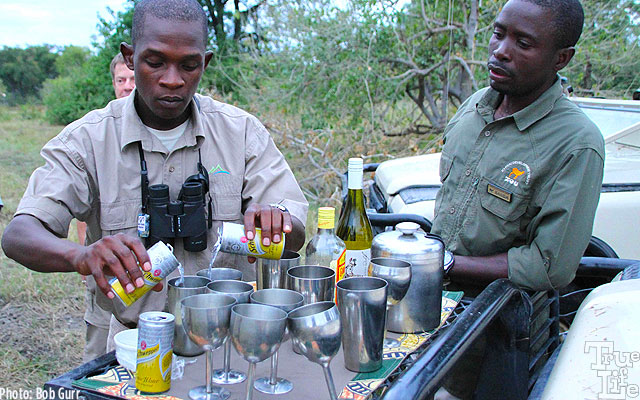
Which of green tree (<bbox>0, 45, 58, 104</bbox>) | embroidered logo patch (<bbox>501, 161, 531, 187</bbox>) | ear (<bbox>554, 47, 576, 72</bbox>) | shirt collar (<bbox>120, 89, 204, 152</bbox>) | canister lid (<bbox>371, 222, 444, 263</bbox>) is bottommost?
canister lid (<bbox>371, 222, 444, 263</bbox>)

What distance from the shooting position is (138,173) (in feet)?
6.76

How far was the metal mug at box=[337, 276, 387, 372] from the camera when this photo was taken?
54.7 inches

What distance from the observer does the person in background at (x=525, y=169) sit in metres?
2.18

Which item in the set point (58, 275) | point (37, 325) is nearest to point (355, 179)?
point (37, 325)

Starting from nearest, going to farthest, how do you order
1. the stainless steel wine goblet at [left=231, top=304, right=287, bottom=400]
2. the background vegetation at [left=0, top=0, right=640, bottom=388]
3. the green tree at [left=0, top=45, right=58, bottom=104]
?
the stainless steel wine goblet at [left=231, top=304, right=287, bottom=400]
the background vegetation at [left=0, top=0, right=640, bottom=388]
the green tree at [left=0, top=45, right=58, bottom=104]

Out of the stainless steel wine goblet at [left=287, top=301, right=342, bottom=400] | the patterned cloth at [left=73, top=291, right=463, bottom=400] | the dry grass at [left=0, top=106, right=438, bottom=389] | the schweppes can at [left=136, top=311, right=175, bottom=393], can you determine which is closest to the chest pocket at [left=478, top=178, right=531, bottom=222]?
the patterned cloth at [left=73, top=291, right=463, bottom=400]

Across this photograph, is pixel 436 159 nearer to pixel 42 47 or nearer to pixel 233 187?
pixel 233 187

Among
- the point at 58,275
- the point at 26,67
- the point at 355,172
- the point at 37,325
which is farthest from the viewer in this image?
the point at 26,67

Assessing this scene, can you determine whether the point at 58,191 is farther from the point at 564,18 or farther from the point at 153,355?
the point at 564,18

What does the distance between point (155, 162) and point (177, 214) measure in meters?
0.26

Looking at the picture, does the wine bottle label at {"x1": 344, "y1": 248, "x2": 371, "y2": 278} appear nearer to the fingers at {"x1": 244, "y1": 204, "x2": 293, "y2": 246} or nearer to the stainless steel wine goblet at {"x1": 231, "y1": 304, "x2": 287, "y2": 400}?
the fingers at {"x1": 244, "y1": 204, "x2": 293, "y2": 246}

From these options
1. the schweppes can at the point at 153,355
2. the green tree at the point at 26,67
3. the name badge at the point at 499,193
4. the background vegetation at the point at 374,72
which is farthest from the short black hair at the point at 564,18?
the green tree at the point at 26,67

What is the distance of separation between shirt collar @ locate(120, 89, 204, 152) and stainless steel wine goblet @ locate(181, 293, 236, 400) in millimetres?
872

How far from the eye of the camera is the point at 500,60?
2.43m
